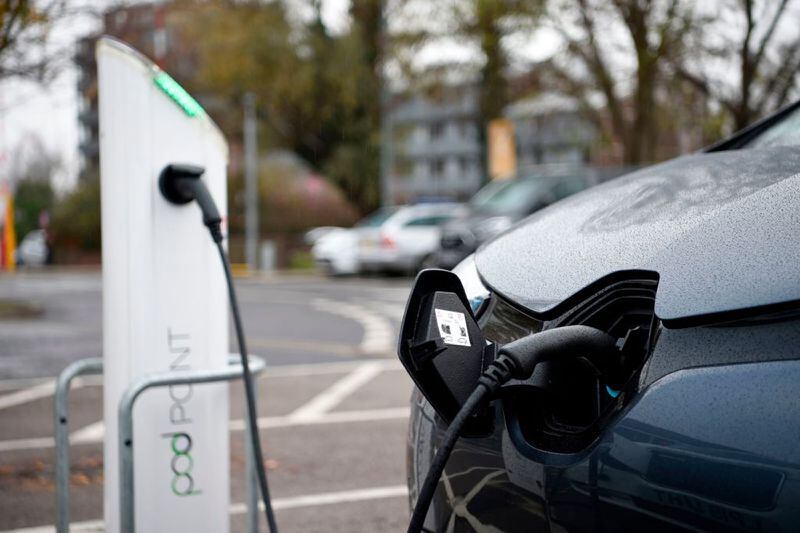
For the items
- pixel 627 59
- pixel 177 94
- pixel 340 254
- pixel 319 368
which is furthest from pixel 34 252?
pixel 177 94

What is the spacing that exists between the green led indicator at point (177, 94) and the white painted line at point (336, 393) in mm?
3705

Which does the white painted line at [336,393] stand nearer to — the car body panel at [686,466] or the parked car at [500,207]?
the car body panel at [686,466]

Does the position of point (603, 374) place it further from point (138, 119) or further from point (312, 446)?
point (312, 446)

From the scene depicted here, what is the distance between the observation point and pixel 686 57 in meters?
18.7

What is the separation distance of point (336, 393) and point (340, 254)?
55.5 feet

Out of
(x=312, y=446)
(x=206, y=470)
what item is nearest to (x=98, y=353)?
(x=312, y=446)

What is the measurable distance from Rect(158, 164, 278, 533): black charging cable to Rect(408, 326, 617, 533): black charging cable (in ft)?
4.04

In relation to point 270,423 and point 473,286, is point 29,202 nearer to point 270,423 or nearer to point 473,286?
point 270,423

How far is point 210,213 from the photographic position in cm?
265

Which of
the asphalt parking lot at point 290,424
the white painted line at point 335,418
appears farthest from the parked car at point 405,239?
the white painted line at point 335,418

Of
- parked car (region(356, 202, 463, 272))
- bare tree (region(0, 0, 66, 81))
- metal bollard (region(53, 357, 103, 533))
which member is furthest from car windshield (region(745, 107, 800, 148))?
parked car (region(356, 202, 463, 272))

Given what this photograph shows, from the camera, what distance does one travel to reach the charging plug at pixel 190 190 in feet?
8.71

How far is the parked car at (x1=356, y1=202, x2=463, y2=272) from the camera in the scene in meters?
21.7

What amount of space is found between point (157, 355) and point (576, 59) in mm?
20920
